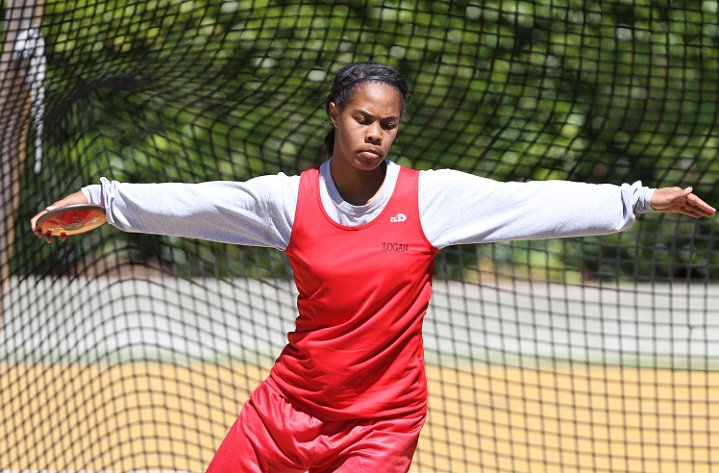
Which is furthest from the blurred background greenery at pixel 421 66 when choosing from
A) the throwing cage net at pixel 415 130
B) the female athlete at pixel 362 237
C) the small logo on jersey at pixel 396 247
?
the small logo on jersey at pixel 396 247

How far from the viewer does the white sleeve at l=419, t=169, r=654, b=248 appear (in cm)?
265

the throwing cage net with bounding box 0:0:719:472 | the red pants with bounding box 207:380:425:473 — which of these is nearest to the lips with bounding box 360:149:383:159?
the red pants with bounding box 207:380:425:473

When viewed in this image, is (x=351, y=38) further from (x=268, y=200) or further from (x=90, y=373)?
(x=268, y=200)

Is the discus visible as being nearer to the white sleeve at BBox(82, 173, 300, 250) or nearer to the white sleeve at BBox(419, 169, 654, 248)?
the white sleeve at BBox(82, 173, 300, 250)

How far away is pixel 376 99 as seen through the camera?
2.62 metres

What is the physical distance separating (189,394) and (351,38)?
2.20 m

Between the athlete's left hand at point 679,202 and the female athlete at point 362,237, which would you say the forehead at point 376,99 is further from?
the athlete's left hand at point 679,202

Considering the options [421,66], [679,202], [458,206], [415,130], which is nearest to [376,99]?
[458,206]

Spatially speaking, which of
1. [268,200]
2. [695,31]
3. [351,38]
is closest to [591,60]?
[695,31]

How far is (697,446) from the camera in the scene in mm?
5441

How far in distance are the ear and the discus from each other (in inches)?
24.2

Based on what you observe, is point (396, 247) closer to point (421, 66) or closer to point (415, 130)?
point (421, 66)

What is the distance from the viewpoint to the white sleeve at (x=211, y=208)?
2699mm

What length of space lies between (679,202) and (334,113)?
84cm
